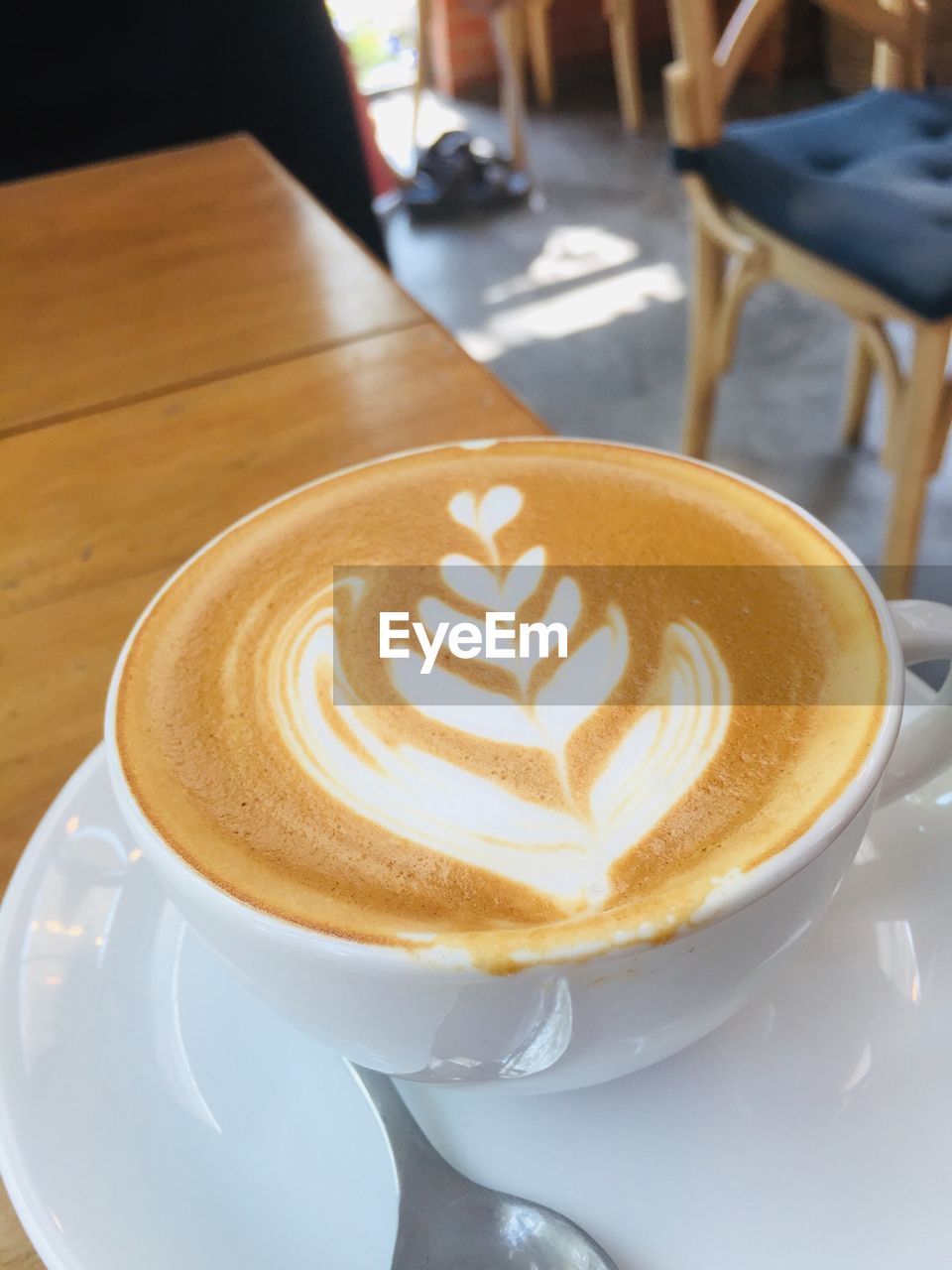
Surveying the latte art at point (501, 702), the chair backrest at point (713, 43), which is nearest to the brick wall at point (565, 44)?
the chair backrest at point (713, 43)

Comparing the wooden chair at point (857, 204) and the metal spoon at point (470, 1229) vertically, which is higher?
the metal spoon at point (470, 1229)

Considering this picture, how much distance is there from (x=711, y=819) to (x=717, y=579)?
0.11 m

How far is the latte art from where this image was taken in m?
0.31

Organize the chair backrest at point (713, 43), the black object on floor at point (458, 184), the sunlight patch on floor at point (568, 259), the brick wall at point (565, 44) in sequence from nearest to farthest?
the chair backrest at point (713, 43) < the sunlight patch on floor at point (568, 259) < the black object on floor at point (458, 184) < the brick wall at point (565, 44)

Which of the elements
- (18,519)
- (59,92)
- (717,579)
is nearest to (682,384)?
(59,92)

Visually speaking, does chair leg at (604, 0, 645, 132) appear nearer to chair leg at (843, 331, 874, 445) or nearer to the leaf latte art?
chair leg at (843, 331, 874, 445)

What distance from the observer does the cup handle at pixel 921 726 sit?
367 millimetres

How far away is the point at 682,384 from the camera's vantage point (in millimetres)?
2041

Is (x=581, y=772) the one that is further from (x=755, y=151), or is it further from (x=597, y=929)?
(x=755, y=151)

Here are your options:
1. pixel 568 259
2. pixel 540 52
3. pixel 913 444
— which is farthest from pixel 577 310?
pixel 540 52

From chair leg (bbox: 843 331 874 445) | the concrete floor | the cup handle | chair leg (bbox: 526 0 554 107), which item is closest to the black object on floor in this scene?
the concrete floor

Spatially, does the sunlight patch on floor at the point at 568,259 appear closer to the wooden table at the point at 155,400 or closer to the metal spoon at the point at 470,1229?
the wooden table at the point at 155,400

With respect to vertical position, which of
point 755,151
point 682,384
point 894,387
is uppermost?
point 755,151

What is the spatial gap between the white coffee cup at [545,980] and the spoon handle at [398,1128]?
24 mm
